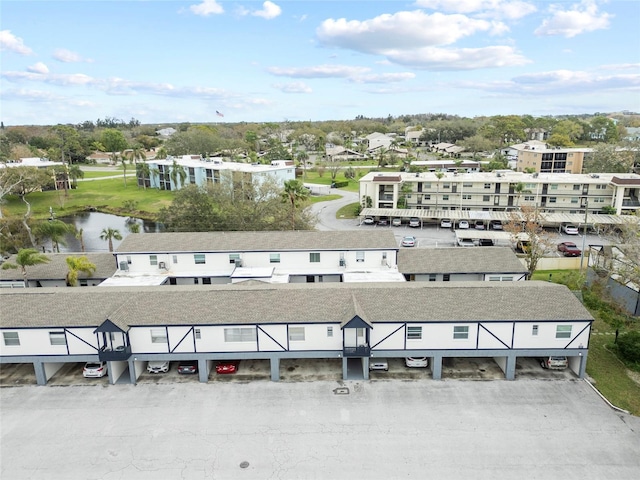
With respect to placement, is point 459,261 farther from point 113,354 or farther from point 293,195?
point 113,354

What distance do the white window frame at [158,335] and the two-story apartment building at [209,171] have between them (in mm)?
48773

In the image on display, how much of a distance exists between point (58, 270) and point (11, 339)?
1374cm

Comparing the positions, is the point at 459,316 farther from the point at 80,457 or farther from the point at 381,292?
the point at 80,457

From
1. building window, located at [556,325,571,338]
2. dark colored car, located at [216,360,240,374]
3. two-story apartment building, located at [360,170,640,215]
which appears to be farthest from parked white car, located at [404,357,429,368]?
two-story apartment building, located at [360,170,640,215]

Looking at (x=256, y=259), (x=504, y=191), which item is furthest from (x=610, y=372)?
(x=504, y=191)

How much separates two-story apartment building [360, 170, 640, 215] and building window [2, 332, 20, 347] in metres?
52.8

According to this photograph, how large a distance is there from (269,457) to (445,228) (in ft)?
162

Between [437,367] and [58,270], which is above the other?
[58,270]

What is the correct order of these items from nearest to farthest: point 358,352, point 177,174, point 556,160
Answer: point 358,352
point 177,174
point 556,160

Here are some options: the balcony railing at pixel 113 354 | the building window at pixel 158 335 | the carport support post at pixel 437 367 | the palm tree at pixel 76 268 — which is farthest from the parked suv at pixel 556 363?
the palm tree at pixel 76 268

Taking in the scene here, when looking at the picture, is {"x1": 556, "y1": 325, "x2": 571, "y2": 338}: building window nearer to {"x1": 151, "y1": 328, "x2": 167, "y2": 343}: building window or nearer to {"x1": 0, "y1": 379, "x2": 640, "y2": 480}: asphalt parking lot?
{"x1": 0, "y1": 379, "x2": 640, "y2": 480}: asphalt parking lot

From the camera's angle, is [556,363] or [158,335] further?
[556,363]

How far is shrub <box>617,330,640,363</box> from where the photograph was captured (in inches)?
1144

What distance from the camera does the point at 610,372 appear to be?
28.7m
